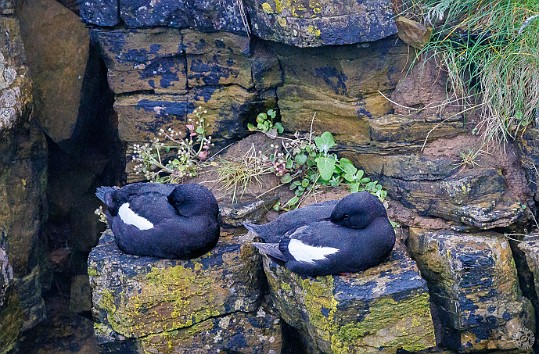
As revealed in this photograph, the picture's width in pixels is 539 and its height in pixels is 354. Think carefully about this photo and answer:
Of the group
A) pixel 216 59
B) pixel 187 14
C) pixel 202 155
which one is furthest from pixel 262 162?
pixel 187 14

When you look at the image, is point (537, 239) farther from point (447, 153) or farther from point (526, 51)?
point (526, 51)

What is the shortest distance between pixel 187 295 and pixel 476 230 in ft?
5.67

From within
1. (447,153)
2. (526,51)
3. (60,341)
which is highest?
(526,51)

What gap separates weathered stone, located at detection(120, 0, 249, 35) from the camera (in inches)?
216

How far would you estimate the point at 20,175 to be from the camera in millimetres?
5891

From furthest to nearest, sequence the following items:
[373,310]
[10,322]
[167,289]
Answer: [10,322] → [167,289] → [373,310]

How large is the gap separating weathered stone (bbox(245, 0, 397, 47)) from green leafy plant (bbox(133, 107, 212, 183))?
969mm

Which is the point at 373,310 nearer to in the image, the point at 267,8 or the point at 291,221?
the point at 291,221

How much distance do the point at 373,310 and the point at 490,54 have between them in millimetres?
1838

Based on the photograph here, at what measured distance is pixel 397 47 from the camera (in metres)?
5.38

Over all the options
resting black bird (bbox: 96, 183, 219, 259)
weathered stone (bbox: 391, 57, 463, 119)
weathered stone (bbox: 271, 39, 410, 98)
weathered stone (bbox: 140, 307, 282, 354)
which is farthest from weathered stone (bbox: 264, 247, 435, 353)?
weathered stone (bbox: 271, 39, 410, 98)

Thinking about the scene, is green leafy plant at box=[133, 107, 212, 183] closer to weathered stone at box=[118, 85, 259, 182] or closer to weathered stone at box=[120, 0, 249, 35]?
weathered stone at box=[118, 85, 259, 182]

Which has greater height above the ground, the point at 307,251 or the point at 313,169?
the point at 313,169

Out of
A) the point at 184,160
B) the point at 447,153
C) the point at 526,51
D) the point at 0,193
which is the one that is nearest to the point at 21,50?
the point at 0,193
